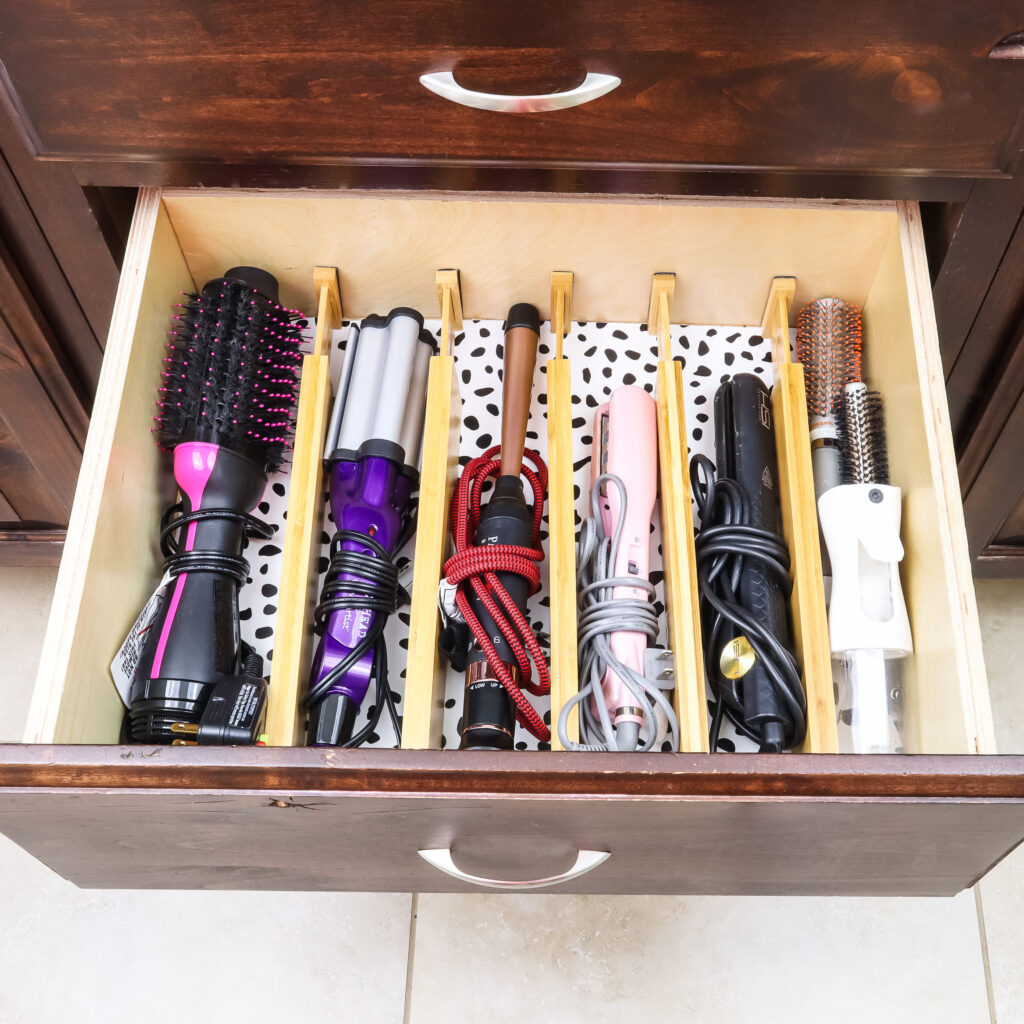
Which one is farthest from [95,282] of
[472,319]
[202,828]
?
[202,828]

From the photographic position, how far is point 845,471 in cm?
81

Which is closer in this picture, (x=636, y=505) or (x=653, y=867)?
(x=653, y=867)

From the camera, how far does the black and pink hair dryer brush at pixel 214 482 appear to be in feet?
2.30

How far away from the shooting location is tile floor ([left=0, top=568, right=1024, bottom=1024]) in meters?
1.04

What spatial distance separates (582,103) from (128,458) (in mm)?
390

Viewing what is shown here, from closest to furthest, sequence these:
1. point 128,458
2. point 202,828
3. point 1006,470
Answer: point 202,828 < point 128,458 < point 1006,470

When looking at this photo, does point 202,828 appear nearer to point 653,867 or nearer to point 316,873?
point 316,873

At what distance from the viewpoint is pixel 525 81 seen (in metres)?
0.66

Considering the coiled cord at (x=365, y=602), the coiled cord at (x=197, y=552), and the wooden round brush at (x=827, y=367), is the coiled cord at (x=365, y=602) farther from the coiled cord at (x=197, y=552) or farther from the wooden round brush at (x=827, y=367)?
the wooden round brush at (x=827, y=367)

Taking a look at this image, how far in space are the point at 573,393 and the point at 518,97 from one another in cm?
29

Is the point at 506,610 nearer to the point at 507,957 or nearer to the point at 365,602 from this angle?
the point at 365,602

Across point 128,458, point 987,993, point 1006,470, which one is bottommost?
point 987,993

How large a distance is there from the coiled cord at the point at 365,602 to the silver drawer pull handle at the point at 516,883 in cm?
13

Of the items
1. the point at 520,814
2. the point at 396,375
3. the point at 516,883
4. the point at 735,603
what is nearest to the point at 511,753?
the point at 520,814
